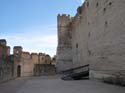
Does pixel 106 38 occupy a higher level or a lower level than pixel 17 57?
higher

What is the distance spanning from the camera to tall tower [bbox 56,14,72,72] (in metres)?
29.1

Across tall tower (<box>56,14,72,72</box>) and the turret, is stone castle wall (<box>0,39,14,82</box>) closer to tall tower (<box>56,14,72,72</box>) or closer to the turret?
tall tower (<box>56,14,72,72</box>)

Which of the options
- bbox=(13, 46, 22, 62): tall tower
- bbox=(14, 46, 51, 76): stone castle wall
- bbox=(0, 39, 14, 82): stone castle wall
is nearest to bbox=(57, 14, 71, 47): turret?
bbox=(14, 46, 51, 76): stone castle wall

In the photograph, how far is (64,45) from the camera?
29.7 m

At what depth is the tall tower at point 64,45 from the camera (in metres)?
29.1

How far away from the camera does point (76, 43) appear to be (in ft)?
87.0

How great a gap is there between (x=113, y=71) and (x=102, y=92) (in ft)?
13.2

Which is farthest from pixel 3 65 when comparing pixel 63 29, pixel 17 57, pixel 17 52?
pixel 63 29

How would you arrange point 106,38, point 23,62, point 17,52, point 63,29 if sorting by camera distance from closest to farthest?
1. point 106,38
2. point 17,52
3. point 23,62
4. point 63,29

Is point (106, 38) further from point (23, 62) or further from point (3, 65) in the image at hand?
point (23, 62)

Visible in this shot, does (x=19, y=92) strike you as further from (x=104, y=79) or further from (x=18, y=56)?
(x=18, y=56)

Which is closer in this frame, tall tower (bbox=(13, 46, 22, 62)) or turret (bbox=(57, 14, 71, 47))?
tall tower (bbox=(13, 46, 22, 62))

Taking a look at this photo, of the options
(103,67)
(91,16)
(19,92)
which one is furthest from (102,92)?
(91,16)

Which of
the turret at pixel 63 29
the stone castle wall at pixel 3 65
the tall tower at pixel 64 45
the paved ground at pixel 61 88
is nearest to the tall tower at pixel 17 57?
the stone castle wall at pixel 3 65
